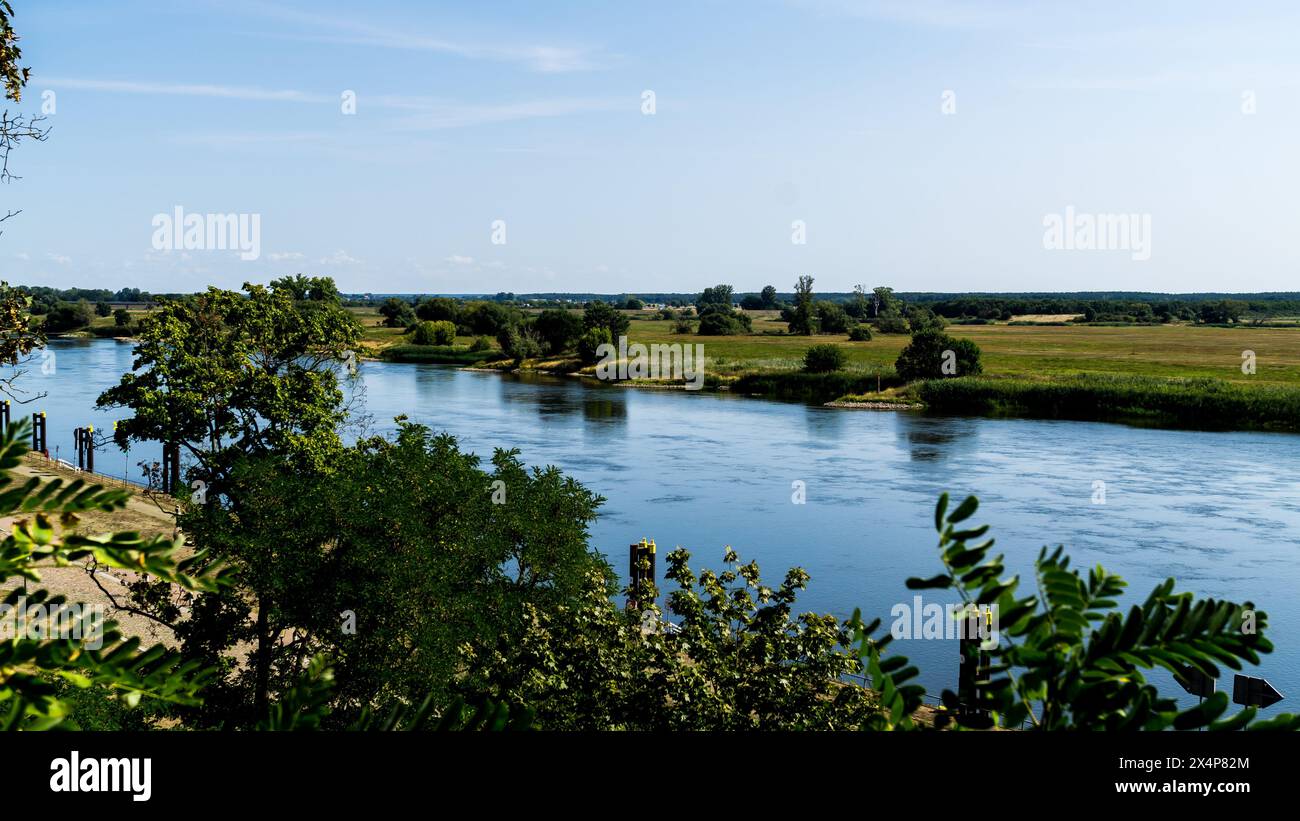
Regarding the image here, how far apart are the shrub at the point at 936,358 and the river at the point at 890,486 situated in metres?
9.94

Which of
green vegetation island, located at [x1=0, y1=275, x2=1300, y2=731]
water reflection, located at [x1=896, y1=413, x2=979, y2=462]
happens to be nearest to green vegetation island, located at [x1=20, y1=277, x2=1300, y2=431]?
green vegetation island, located at [x1=0, y1=275, x2=1300, y2=731]

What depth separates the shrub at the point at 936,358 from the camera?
81625mm

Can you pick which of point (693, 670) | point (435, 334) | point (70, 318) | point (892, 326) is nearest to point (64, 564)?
point (693, 670)

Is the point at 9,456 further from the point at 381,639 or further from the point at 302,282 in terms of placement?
the point at 302,282

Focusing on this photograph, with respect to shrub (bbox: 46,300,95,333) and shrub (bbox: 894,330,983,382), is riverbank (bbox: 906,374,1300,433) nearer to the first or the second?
shrub (bbox: 894,330,983,382)

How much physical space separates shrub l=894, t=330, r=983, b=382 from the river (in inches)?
391

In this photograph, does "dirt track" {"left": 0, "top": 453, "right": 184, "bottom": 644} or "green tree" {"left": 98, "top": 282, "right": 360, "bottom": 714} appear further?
"dirt track" {"left": 0, "top": 453, "right": 184, "bottom": 644}

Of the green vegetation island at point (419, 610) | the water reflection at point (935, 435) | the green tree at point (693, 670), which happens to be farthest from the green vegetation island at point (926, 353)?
the green tree at point (693, 670)

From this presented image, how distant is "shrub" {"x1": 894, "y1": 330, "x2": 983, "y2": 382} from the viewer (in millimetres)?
81625

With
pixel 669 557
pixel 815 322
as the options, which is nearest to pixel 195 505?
pixel 669 557

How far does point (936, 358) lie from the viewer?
3246 inches

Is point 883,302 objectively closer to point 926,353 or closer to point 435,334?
point 435,334

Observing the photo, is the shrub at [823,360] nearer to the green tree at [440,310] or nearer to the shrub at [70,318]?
the green tree at [440,310]
